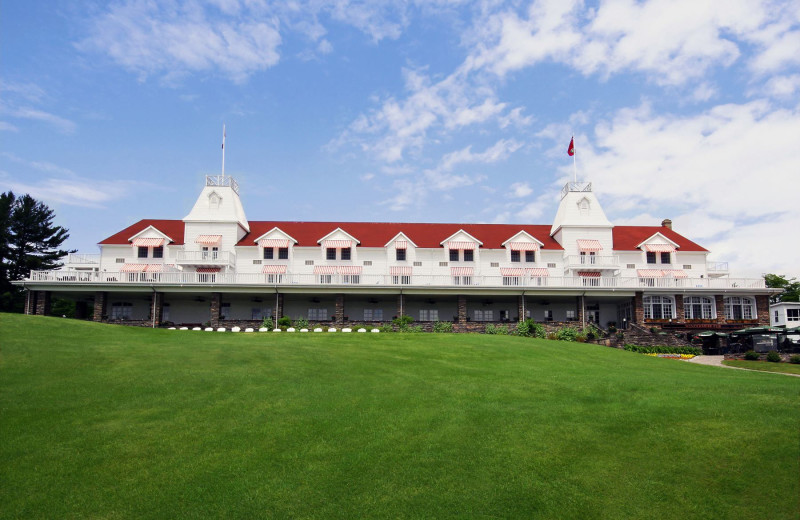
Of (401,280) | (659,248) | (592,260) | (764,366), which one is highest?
(659,248)

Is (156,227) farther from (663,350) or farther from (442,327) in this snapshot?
(663,350)

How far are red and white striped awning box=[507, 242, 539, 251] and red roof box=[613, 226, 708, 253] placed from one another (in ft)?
24.0

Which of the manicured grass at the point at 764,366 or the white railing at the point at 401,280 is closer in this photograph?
the manicured grass at the point at 764,366

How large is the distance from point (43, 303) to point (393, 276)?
25901 millimetres

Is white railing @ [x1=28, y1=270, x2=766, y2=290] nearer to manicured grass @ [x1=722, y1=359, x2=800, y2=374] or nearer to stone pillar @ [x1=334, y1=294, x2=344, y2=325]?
stone pillar @ [x1=334, y1=294, x2=344, y2=325]

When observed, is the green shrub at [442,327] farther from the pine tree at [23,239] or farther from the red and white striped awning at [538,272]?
the pine tree at [23,239]

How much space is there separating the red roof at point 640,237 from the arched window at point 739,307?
215 inches

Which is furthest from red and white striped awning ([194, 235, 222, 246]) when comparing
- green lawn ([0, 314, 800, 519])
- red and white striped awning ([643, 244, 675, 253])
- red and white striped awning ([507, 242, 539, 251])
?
red and white striped awning ([643, 244, 675, 253])

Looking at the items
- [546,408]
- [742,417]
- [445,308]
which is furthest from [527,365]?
[445,308]

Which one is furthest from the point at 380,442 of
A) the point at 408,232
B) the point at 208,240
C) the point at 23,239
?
the point at 23,239

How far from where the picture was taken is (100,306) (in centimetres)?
A: 4084

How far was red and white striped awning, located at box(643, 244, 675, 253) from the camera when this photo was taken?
154ft

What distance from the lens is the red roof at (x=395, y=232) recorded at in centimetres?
4684

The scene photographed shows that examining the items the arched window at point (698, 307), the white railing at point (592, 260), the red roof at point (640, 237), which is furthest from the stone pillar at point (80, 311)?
the arched window at point (698, 307)
